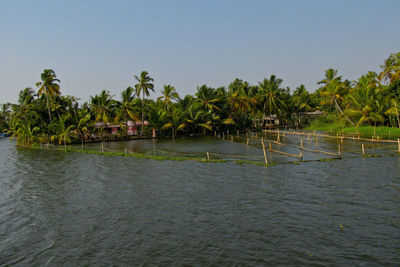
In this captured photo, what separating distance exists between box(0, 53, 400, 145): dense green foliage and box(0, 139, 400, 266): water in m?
20.8

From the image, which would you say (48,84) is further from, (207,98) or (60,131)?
(207,98)

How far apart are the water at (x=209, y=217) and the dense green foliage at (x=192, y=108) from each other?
2080 centimetres

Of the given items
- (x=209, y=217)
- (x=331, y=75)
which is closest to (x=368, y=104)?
(x=331, y=75)

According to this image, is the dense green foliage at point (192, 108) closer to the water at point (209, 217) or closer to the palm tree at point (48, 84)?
the palm tree at point (48, 84)

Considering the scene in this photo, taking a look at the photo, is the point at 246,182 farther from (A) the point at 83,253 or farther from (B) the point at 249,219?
(A) the point at 83,253

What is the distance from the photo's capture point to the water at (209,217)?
7766 millimetres

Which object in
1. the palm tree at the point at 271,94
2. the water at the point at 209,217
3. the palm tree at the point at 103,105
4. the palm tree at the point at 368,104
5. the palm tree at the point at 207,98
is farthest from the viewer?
the palm tree at the point at 271,94

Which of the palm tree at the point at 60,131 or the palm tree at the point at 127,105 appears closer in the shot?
the palm tree at the point at 60,131

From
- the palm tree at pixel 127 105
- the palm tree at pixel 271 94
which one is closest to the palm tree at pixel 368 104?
the palm tree at pixel 271 94

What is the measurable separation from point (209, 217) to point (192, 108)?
123ft

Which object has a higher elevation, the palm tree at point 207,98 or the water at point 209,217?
the palm tree at point 207,98

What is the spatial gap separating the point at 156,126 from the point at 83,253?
37.1 metres

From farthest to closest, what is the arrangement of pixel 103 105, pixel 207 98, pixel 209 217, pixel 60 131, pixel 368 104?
pixel 207 98 → pixel 103 105 → pixel 60 131 → pixel 368 104 → pixel 209 217

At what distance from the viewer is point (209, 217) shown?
10406 mm
